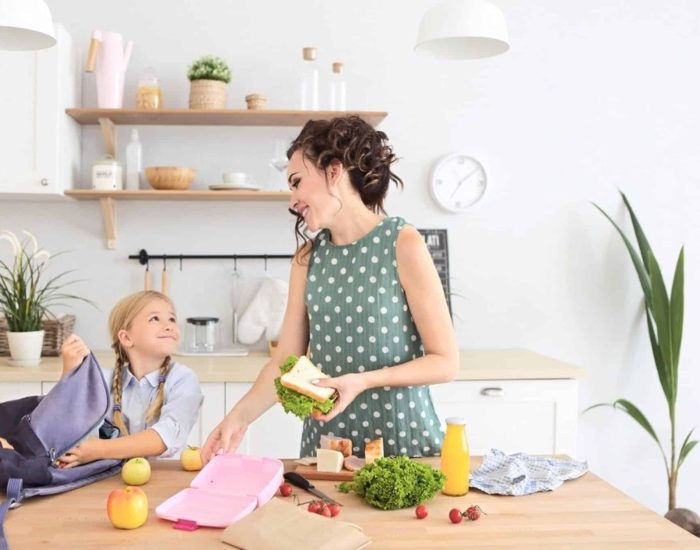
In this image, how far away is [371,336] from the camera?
6.84 ft

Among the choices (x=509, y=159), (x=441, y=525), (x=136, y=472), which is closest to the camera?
(x=441, y=525)

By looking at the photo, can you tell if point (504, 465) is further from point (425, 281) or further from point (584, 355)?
point (584, 355)

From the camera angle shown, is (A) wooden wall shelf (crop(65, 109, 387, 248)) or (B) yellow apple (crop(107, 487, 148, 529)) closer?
(B) yellow apple (crop(107, 487, 148, 529))

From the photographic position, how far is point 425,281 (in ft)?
6.59

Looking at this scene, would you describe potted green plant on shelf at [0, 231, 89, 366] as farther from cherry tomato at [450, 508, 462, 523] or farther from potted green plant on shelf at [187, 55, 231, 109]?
cherry tomato at [450, 508, 462, 523]

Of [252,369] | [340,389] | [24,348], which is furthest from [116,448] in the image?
[24,348]

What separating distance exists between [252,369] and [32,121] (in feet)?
4.19

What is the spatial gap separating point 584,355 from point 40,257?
→ 2.40 m

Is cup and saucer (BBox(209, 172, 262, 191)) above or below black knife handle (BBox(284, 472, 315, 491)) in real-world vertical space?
above

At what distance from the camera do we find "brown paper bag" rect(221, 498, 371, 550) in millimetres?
1392

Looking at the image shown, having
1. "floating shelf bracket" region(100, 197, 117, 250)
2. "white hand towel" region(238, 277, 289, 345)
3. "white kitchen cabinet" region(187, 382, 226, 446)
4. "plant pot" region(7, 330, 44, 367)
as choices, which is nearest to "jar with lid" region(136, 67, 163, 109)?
"floating shelf bracket" region(100, 197, 117, 250)

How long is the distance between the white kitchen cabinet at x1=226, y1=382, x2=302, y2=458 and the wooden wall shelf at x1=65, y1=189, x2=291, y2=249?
0.85 metres

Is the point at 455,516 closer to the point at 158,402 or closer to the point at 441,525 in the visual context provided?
the point at 441,525

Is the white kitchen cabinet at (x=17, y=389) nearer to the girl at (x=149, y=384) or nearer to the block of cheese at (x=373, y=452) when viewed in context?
the girl at (x=149, y=384)
